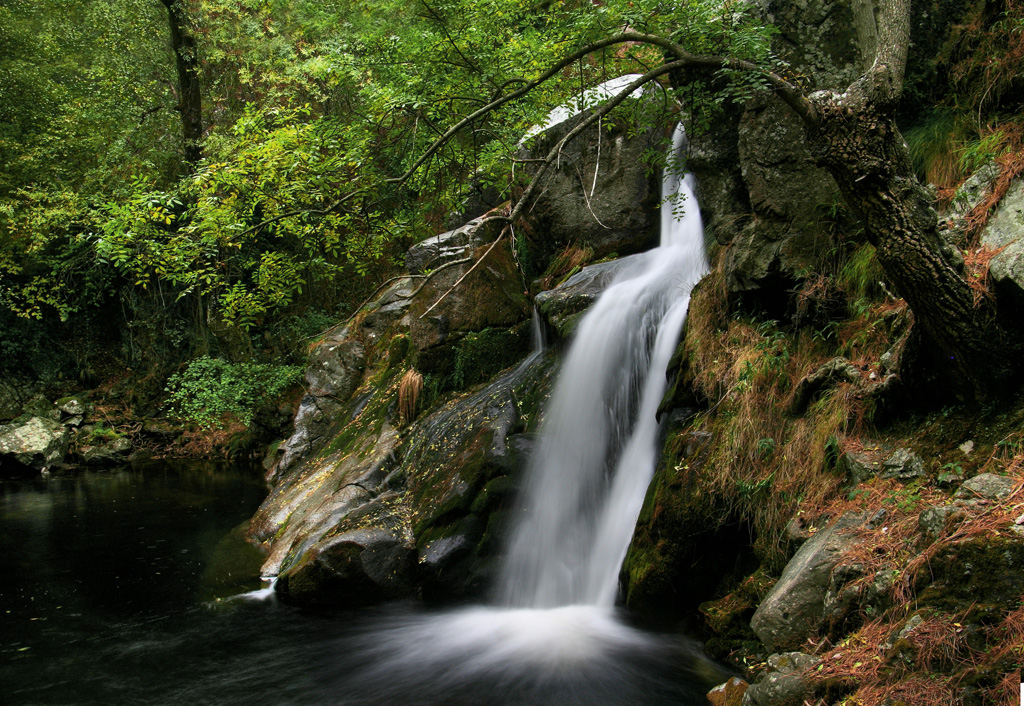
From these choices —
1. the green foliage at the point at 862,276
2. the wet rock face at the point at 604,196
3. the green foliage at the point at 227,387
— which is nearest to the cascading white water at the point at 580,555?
the wet rock face at the point at 604,196

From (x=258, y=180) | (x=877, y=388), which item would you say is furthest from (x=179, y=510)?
(x=877, y=388)

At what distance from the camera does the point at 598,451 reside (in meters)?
6.42

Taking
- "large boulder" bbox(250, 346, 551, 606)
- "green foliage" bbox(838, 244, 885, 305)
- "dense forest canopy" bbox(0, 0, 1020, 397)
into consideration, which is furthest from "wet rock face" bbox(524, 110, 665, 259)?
"green foliage" bbox(838, 244, 885, 305)

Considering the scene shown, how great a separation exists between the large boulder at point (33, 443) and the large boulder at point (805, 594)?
15.0 m

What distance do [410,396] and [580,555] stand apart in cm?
364

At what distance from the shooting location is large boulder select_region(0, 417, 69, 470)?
1343 centimetres

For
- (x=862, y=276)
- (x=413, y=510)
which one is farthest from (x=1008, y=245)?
(x=413, y=510)

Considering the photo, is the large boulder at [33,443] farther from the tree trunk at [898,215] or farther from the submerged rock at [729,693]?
the tree trunk at [898,215]

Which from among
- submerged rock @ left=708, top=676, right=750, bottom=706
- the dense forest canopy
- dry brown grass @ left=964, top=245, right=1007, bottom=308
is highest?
the dense forest canopy

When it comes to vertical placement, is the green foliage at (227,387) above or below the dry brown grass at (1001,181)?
below

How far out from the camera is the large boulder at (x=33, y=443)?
13.4 m

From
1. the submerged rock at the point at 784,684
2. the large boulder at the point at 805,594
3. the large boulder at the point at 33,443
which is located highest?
the large boulder at the point at 33,443

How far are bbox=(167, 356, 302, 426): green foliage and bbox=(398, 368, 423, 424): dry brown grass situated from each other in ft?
22.3

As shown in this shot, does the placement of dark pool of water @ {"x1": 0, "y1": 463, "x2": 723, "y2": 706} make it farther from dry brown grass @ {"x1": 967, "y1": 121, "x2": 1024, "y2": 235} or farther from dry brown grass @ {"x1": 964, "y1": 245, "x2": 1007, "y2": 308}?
dry brown grass @ {"x1": 967, "y1": 121, "x2": 1024, "y2": 235}
